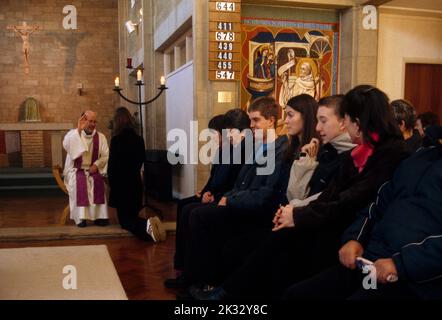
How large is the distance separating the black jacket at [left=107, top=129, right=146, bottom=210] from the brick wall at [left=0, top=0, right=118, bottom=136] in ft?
29.5

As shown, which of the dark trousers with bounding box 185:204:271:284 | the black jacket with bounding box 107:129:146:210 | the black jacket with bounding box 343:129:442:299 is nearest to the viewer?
the black jacket with bounding box 343:129:442:299

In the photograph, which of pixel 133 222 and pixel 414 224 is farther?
pixel 133 222

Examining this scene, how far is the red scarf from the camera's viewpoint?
219cm

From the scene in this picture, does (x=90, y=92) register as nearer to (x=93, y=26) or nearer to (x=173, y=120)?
(x=93, y=26)

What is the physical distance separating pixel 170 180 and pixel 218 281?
15.3 feet

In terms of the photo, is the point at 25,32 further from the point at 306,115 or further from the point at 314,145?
the point at 314,145

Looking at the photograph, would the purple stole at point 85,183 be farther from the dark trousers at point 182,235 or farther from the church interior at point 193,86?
the dark trousers at point 182,235

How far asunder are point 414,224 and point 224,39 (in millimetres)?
4249

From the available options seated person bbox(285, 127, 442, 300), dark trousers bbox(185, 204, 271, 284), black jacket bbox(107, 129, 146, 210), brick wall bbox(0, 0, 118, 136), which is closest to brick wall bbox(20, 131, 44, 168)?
brick wall bbox(0, 0, 118, 136)

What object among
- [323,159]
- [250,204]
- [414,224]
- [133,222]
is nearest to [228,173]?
[250,204]

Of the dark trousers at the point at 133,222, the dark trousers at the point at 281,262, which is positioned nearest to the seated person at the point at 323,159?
the dark trousers at the point at 281,262

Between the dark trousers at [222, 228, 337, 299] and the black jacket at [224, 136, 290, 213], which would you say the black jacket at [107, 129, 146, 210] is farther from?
the dark trousers at [222, 228, 337, 299]

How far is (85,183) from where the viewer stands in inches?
213

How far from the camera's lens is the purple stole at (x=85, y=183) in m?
5.36
